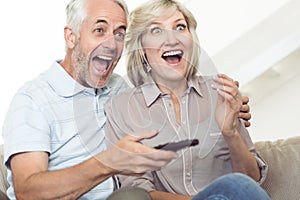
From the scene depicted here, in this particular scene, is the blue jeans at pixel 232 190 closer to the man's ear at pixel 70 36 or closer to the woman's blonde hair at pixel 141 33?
the woman's blonde hair at pixel 141 33

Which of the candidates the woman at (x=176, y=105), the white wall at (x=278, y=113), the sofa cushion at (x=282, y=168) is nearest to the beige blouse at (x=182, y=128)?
the woman at (x=176, y=105)

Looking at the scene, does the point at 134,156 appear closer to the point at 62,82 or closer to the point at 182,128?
the point at 182,128

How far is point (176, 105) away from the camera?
1.14 meters

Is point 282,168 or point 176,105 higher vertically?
point 176,105

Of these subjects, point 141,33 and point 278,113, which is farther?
point 278,113

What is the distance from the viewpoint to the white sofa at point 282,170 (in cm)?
142

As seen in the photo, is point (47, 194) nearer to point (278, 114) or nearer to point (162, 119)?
point (162, 119)

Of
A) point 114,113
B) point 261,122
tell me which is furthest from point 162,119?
point 261,122

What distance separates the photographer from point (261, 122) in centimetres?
245

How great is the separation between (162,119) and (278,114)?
1.40 metres

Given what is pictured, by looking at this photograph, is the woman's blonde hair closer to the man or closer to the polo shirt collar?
the man

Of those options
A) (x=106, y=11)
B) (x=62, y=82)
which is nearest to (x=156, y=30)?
(x=106, y=11)

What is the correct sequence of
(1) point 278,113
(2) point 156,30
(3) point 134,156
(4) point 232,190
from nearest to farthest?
(4) point 232,190 → (3) point 134,156 → (2) point 156,30 → (1) point 278,113

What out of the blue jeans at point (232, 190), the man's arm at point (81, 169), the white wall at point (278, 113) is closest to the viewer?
the blue jeans at point (232, 190)
